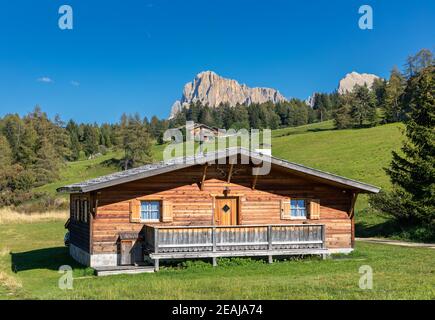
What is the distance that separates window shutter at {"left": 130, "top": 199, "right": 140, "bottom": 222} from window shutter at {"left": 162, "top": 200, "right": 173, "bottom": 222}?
102 centimetres

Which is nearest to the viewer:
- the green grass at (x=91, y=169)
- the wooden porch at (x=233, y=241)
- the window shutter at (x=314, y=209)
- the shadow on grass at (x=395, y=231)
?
the wooden porch at (x=233, y=241)

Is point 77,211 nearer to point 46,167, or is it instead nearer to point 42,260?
point 42,260

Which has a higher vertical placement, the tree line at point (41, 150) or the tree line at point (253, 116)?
the tree line at point (253, 116)

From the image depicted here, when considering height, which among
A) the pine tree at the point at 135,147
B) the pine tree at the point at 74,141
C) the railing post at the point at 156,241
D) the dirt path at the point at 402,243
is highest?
the pine tree at the point at 74,141

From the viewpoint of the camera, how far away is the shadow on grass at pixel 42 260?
2322 centimetres

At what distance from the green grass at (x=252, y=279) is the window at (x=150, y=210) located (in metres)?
2.87

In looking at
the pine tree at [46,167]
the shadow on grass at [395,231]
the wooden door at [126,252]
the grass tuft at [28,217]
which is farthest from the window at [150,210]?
the pine tree at [46,167]

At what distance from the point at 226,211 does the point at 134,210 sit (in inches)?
155

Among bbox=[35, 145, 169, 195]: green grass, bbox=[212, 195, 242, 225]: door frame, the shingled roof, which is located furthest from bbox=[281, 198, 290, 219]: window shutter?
bbox=[35, 145, 169, 195]: green grass

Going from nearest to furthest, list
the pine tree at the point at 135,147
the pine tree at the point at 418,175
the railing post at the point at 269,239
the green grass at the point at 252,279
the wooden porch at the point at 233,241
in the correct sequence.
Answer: the green grass at the point at 252,279 < the wooden porch at the point at 233,241 < the railing post at the point at 269,239 < the pine tree at the point at 418,175 < the pine tree at the point at 135,147

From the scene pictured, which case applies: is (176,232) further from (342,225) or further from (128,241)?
(342,225)

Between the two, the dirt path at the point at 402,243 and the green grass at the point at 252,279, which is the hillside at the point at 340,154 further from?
the green grass at the point at 252,279

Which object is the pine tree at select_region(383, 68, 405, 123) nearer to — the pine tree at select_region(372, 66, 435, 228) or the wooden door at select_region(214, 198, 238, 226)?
the pine tree at select_region(372, 66, 435, 228)

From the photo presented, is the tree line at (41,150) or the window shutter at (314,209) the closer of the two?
the window shutter at (314,209)
